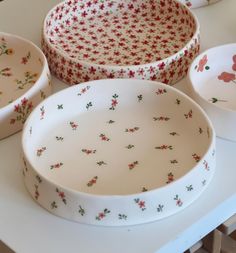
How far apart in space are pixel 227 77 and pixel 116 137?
0.80ft

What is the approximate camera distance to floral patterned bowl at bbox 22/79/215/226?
818 millimetres

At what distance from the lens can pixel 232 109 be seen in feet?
3.31

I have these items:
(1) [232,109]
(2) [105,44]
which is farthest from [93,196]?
(2) [105,44]

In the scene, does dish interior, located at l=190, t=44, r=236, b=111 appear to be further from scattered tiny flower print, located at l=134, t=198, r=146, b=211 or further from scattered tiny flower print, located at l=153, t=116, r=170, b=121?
scattered tiny flower print, located at l=134, t=198, r=146, b=211

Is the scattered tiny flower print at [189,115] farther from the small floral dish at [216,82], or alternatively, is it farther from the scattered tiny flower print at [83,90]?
the scattered tiny flower print at [83,90]

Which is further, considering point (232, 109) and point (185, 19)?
point (185, 19)

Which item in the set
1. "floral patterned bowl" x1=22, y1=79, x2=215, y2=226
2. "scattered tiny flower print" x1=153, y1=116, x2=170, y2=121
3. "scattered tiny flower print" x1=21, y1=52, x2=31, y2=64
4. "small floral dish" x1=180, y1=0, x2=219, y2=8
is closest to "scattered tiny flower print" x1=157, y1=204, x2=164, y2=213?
"floral patterned bowl" x1=22, y1=79, x2=215, y2=226

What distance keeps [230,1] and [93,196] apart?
65 cm

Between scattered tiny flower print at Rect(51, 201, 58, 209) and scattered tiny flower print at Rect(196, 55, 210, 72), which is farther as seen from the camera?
scattered tiny flower print at Rect(196, 55, 210, 72)

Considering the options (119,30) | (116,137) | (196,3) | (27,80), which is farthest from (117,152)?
(196,3)

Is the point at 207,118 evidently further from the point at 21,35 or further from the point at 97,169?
the point at 21,35

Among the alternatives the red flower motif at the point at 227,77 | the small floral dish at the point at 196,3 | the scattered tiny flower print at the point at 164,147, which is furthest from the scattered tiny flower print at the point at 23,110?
the small floral dish at the point at 196,3

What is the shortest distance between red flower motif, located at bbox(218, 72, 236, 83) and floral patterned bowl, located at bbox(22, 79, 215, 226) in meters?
0.14

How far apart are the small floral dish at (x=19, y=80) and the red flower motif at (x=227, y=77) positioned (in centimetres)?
29
